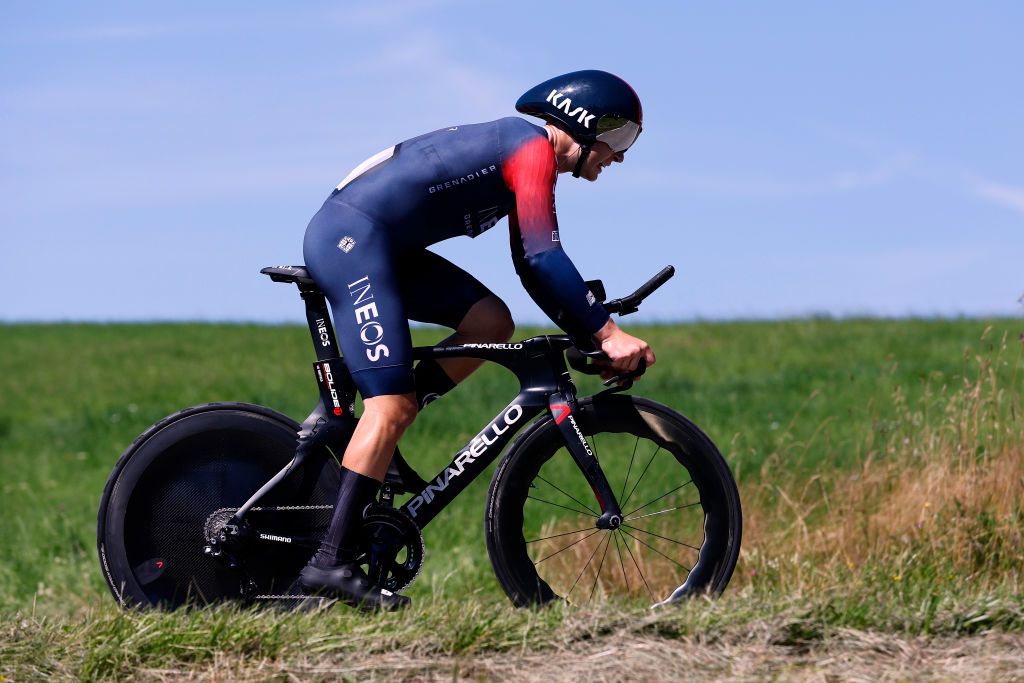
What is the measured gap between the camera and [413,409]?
491 cm

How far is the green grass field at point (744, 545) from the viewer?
14.1ft

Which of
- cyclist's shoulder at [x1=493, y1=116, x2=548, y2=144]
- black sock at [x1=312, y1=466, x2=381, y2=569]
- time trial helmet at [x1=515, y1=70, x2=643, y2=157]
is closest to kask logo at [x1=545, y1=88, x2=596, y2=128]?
time trial helmet at [x1=515, y1=70, x2=643, y2=157]

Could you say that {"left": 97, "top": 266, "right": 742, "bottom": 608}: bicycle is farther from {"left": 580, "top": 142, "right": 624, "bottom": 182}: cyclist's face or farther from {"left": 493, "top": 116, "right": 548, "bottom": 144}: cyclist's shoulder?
{"left": 493, "top": 116, "right": 548, "bottom": 144}: cyclist's shoulder

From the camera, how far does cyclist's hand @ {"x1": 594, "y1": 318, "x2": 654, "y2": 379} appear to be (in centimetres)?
474

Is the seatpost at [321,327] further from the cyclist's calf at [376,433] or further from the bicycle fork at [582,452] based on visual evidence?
the bicycle fork at [582,452]

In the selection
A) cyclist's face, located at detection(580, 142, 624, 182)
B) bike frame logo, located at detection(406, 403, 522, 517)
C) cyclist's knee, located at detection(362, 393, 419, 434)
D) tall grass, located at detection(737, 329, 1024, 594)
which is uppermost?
cyclist's face, located at detection(580, 142, 624, 182)

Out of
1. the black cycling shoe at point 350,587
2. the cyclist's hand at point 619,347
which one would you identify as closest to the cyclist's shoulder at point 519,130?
the cyclist's hand at point 619,347

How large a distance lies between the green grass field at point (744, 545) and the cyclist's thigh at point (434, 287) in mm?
1238

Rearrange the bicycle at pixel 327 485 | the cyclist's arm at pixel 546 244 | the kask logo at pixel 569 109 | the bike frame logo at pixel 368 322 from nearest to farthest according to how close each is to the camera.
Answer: the cyclist's arm at pixel 546 244, the bike frame logo at pixel 368 322, the kask logo at pixel 569 109, the bicycle at pixel 327 485

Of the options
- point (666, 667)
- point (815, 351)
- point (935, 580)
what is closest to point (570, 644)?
point (666, 667)

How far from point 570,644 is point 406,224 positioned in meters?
1.78

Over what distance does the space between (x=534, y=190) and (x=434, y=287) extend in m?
0.69

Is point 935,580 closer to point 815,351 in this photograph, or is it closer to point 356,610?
point 356,610

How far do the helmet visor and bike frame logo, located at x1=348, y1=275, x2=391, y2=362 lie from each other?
3.72 feet
